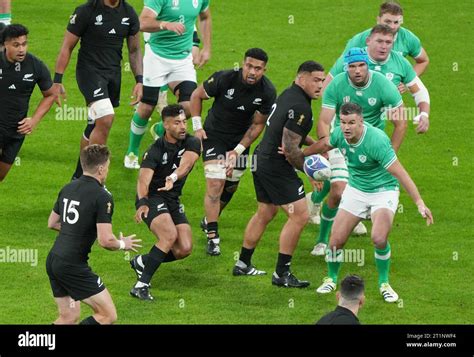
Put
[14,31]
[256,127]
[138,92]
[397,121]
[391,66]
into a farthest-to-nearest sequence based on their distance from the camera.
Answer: [138,92] → [256,127] → [391,66] → [14,31] → [397,121]

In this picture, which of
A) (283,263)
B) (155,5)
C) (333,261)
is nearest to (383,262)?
(333,261)

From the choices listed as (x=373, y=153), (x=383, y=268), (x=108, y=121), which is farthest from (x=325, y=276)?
(x=108, y=121)

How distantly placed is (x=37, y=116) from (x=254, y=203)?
11.4 ft

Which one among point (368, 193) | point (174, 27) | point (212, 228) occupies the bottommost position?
point (212, 228)

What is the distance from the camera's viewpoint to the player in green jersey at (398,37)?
17156 millimetres

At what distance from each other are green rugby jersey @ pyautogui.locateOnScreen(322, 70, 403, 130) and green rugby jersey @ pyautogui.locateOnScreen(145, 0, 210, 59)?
3.67 m

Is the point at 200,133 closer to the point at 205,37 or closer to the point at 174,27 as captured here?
the point at 174,27

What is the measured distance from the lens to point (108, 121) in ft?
57.7

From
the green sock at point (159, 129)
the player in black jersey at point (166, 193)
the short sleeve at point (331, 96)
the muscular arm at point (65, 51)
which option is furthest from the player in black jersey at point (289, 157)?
the green sock at point (159, 129)

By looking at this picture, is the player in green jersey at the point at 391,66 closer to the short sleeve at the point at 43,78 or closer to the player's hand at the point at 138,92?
the player's hand at the point at 138,92

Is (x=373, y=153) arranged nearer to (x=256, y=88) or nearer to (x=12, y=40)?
(x=256, y=88)

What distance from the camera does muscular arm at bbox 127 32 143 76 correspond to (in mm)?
17922

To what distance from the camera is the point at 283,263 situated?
15312 millimetres

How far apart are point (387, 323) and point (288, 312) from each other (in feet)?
3.70
